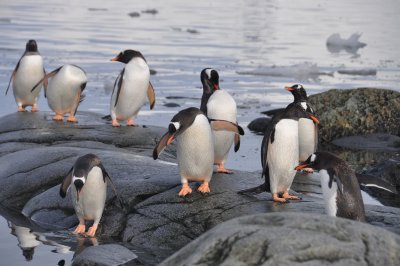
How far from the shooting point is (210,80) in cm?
920

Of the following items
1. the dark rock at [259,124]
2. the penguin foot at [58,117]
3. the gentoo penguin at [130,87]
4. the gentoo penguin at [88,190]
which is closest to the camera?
the gentoo penguin at [88,190]

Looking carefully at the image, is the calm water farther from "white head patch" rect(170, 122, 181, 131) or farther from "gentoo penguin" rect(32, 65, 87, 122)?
"gentoo penguin" rect(32, 65, 87, 122)

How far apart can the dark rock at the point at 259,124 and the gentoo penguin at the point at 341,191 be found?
19.8 ft

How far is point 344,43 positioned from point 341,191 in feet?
61.0

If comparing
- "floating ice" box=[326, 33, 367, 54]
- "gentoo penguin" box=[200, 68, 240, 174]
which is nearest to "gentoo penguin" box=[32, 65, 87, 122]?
"gentoo penguin" box=[200, 68, 240, 174]

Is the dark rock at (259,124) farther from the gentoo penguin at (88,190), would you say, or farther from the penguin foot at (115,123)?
the gentoo penguin at (88,190)

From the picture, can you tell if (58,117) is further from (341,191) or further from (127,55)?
(341,191)

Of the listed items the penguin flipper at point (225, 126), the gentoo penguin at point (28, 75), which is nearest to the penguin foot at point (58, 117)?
the gentoo penguin at point (28, 75)

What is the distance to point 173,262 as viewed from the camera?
16.9 ft

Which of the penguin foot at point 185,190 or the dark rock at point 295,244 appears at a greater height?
the dark rock at point 295,244

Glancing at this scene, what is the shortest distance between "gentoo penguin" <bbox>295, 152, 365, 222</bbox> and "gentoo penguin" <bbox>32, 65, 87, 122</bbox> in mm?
4892

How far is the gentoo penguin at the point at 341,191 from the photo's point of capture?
22.4 feet

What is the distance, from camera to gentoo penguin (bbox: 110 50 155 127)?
10.9m

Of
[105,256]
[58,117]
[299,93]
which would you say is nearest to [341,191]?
[105,256]
